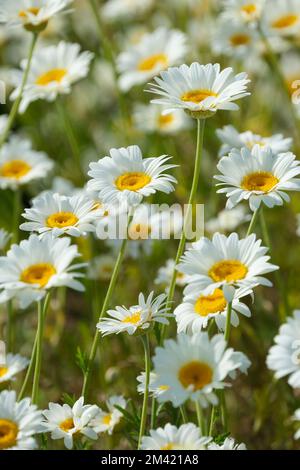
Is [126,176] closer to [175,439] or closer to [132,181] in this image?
[132,181]

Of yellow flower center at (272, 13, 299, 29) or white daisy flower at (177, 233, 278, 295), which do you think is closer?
white daisy flower at (177, 233, 278, 295)

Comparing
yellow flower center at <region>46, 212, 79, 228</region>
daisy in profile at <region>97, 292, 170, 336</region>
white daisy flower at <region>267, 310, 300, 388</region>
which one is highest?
yellow flower center at <region>46, 212, 79, 228</region>

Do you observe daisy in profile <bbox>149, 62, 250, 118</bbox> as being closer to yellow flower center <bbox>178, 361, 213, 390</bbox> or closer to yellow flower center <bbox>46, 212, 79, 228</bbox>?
yellow flower center <bbox>46, 212, 79, 228</bbox>

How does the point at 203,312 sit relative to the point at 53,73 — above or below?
below

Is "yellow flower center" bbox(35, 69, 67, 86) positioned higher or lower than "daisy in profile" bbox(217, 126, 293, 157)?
higher

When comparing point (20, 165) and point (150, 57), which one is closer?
point (20, 165)

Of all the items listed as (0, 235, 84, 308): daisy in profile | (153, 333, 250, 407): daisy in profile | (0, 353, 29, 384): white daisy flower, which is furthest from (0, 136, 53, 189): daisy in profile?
(153, 333, 250, 407): daisy in profile

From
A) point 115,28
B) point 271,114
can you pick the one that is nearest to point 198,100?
point 271,114

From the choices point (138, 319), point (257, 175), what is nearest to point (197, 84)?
point (257, 175)
